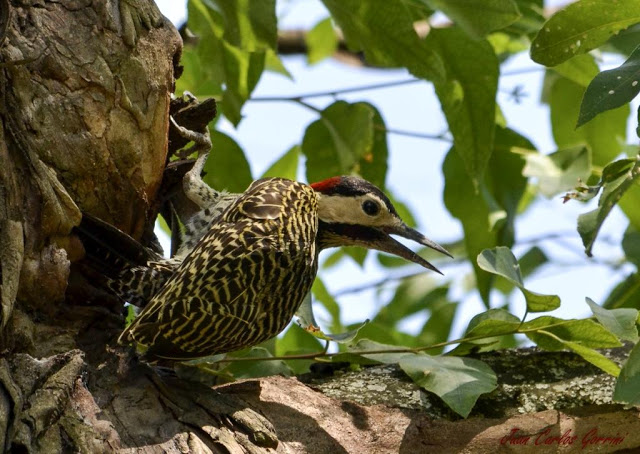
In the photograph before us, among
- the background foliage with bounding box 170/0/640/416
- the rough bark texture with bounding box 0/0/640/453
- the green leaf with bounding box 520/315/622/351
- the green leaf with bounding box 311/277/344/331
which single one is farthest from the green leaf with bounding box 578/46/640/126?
the green leaf with bounding box 311/277/344/331

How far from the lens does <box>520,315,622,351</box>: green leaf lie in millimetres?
2611

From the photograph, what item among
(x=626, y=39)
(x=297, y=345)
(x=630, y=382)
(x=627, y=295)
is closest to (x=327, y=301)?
(x=297, y=345)

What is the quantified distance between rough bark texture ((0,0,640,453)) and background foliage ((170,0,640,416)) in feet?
0.42

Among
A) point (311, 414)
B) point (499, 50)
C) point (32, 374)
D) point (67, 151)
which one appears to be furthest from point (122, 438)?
point (499, 50)

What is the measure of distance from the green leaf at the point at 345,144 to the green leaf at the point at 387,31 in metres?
0.23

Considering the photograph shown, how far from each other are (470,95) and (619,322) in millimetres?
1006

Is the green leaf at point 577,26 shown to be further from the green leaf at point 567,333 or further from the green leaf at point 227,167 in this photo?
the green leaf at point 227,167

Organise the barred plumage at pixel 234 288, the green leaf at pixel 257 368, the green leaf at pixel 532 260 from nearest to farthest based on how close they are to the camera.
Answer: the barred plumage at pixel 234 288 → the green leaf at pixel 257 368 → the green leaf at pixel 532 260

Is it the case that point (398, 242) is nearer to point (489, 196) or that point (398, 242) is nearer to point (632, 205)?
point (489, 196)

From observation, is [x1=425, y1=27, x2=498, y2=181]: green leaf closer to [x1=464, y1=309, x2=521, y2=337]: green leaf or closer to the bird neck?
A: the bird neck

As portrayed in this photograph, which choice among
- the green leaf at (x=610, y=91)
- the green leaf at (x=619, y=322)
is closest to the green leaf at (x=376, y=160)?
the green leaf at (x=619, y=322)

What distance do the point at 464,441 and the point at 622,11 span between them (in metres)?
1.12

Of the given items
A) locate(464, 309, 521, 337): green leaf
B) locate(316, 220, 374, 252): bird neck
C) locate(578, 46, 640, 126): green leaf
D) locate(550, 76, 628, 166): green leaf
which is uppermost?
locate(550, 76, 628, 166): green leaf

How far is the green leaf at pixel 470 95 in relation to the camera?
125 inches
